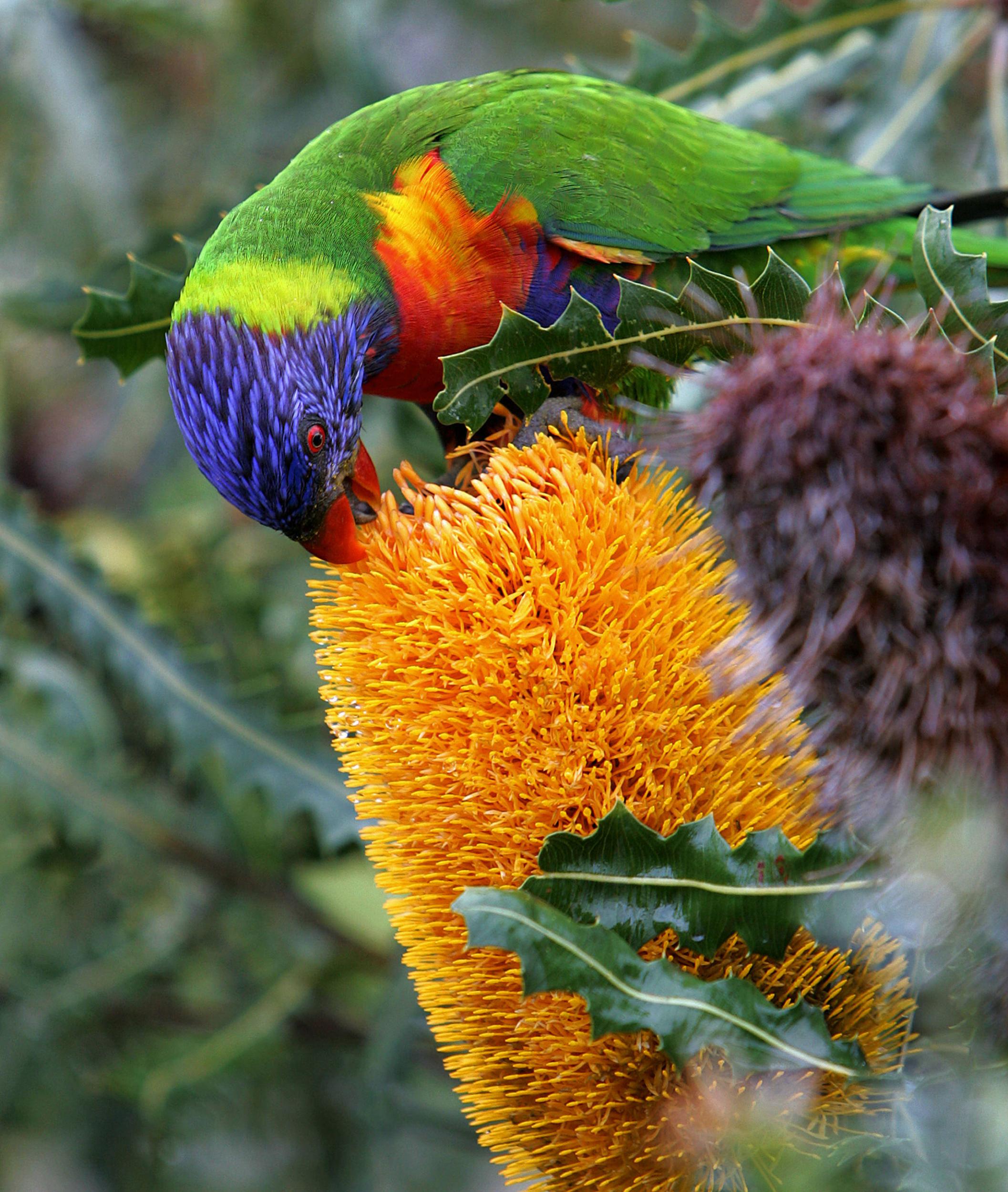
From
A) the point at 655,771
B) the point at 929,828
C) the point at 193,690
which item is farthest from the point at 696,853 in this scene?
the point at 193,690

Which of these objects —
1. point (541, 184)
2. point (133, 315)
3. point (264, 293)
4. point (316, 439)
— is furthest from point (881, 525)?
point (133, 315)

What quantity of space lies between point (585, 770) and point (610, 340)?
0.46m

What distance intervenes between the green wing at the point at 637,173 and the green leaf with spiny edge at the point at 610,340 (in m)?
0.50

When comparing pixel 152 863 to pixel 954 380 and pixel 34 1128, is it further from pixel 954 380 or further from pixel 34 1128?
pixel 954 380

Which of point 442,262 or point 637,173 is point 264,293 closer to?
point 442,262

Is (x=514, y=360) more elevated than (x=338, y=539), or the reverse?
(x=514, y=360)

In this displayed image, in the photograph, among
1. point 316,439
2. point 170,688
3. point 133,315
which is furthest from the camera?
point 170,688

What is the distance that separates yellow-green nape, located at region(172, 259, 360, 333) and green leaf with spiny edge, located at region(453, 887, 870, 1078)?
2.54 ft

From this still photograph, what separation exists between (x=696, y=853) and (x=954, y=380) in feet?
1.60

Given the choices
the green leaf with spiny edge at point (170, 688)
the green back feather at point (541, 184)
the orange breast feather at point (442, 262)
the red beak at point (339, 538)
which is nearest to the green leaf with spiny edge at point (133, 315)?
the green back feather at point (541, 184)

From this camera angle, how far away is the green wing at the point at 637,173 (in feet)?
5.35

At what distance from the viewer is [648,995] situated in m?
1.00

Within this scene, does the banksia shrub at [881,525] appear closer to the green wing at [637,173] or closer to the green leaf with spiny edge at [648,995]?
the green leaf with spiny edge at [648,995]

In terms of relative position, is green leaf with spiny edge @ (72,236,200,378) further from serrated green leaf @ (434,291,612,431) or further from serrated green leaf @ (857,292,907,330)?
serrated green leaf @ (857,292,907,330)
